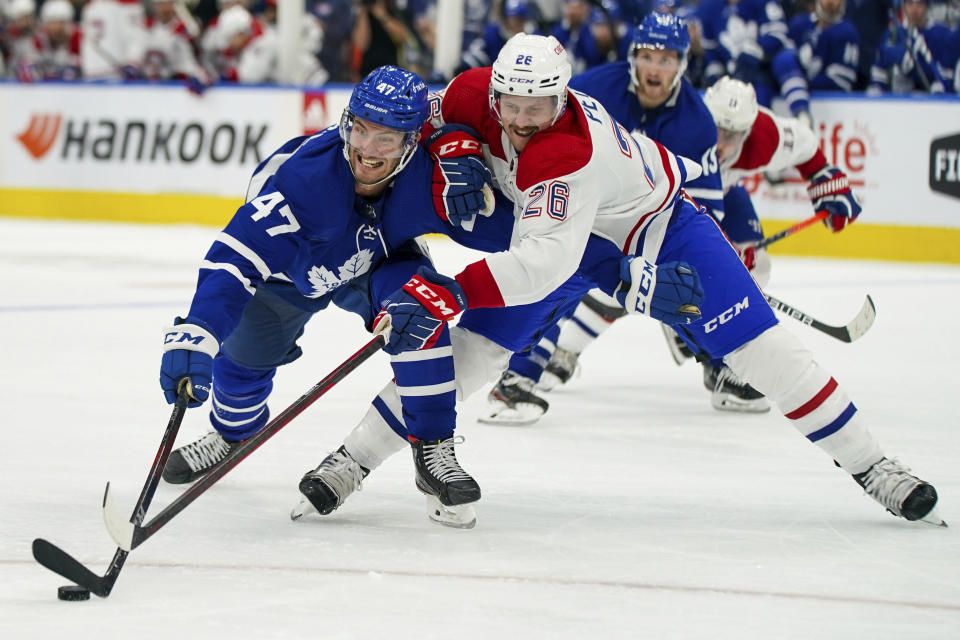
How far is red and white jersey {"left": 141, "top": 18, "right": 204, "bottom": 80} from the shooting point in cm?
1092

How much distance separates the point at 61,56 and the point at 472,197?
31.5 ft

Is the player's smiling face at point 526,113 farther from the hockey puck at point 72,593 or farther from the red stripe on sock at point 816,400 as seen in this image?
the hockey puck at point 72,593

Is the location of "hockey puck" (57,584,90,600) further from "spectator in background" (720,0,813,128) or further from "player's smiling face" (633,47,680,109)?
"spectator in background" (720,0,813,128)

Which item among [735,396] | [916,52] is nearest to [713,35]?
[916,52]

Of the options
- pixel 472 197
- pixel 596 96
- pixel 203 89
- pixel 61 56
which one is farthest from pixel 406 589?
pixel 61 56

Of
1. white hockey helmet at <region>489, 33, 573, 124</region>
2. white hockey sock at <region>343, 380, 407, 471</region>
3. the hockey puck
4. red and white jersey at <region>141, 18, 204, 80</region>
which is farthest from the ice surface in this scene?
red and white jersey at <region>141, 18, 204, 80</region>

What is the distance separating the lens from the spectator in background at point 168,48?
10906 mm

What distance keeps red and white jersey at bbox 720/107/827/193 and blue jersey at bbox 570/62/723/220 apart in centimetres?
38

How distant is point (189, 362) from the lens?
8.59 ft

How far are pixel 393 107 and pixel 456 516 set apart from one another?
860 millimetres

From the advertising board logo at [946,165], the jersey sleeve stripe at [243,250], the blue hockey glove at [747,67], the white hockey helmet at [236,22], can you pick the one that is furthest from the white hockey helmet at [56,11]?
the jersey sleeve stripe at [243,250]

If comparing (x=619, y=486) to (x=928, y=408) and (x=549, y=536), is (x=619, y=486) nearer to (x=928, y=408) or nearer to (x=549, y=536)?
(x=549, y=536)

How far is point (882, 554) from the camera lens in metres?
2.67

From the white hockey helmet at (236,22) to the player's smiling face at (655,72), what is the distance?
6871 mm
